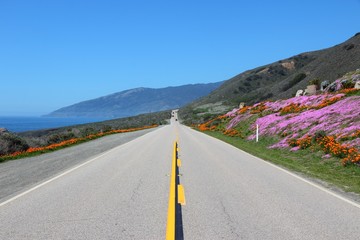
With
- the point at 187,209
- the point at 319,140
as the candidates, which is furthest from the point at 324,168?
the point at 187,209

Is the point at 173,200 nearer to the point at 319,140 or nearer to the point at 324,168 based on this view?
the point at 324,168

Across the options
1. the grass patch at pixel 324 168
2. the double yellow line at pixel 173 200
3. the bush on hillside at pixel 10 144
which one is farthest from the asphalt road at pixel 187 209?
the bush on hillside at pixel 10 144

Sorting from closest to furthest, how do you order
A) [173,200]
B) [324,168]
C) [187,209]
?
[187,209] < [173,200] < [324,168]

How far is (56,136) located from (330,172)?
30388 mm

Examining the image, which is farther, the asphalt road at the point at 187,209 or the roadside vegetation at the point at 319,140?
the roadside vegetation at the point at 319,140

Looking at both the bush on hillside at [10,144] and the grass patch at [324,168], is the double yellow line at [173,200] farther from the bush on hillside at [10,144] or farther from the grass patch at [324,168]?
the bush on hillside at [10,144]

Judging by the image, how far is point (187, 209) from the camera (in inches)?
279

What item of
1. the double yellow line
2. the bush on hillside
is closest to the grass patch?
the double yellow line

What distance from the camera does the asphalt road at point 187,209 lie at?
18.4 feet

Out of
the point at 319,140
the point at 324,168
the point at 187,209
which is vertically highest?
the point at 319,140

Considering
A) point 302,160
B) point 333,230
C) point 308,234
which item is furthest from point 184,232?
point 302,160

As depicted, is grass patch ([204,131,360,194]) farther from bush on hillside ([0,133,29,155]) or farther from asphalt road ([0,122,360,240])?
bush on hillside ([0,133,29,155])

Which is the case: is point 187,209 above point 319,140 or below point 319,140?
below

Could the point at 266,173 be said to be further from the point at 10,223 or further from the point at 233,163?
the point at 10,223
